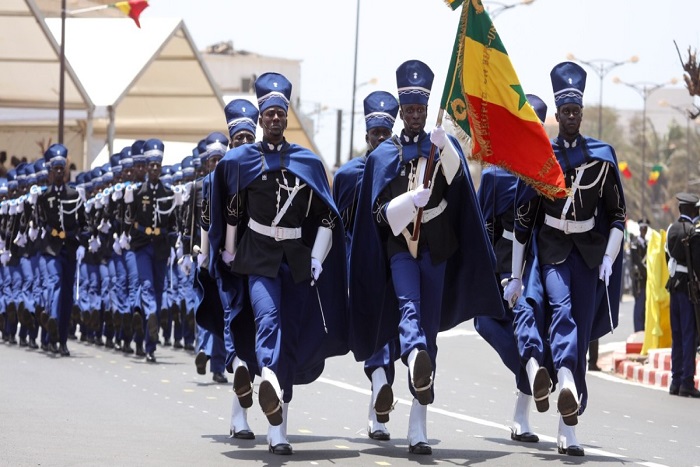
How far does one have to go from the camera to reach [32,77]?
41.6 m

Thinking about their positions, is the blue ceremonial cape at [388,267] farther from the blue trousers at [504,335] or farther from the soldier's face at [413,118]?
the blue trousers at [504,335]

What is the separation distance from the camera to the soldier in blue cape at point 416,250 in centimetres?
1070

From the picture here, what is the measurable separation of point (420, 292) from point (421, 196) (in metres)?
0.67

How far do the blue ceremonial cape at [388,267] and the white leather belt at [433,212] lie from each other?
2.4 inches

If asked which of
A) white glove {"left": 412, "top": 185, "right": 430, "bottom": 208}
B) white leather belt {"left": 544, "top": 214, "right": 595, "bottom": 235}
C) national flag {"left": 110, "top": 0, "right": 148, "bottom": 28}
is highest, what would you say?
national flag {"left": 110, "top": 0, "right": 148, "bottom": 28}

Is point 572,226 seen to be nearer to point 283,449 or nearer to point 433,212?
point 433,212

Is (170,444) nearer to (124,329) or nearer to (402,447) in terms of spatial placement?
(402,447)

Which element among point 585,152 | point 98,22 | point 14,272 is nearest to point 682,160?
point 98,22

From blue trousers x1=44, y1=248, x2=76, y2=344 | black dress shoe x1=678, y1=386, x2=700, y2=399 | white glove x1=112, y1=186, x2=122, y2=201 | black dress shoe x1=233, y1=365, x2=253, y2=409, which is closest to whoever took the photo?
black dress shoe x1=233, y1=365, x2=253, y2=409

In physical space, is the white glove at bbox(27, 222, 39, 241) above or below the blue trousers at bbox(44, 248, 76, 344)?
above

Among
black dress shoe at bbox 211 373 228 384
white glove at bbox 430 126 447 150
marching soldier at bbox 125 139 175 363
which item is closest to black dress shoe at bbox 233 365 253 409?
white glove at bbox 430 126 447 150

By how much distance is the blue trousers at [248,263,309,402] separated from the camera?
1070 cm

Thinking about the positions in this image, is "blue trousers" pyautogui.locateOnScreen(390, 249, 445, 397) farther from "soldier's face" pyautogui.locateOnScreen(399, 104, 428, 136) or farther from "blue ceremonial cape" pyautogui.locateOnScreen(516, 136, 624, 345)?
"soldier's face" pyautogui.locateOnScreen(399, 104, 428, 136)

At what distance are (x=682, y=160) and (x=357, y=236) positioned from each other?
88341 millimetres
